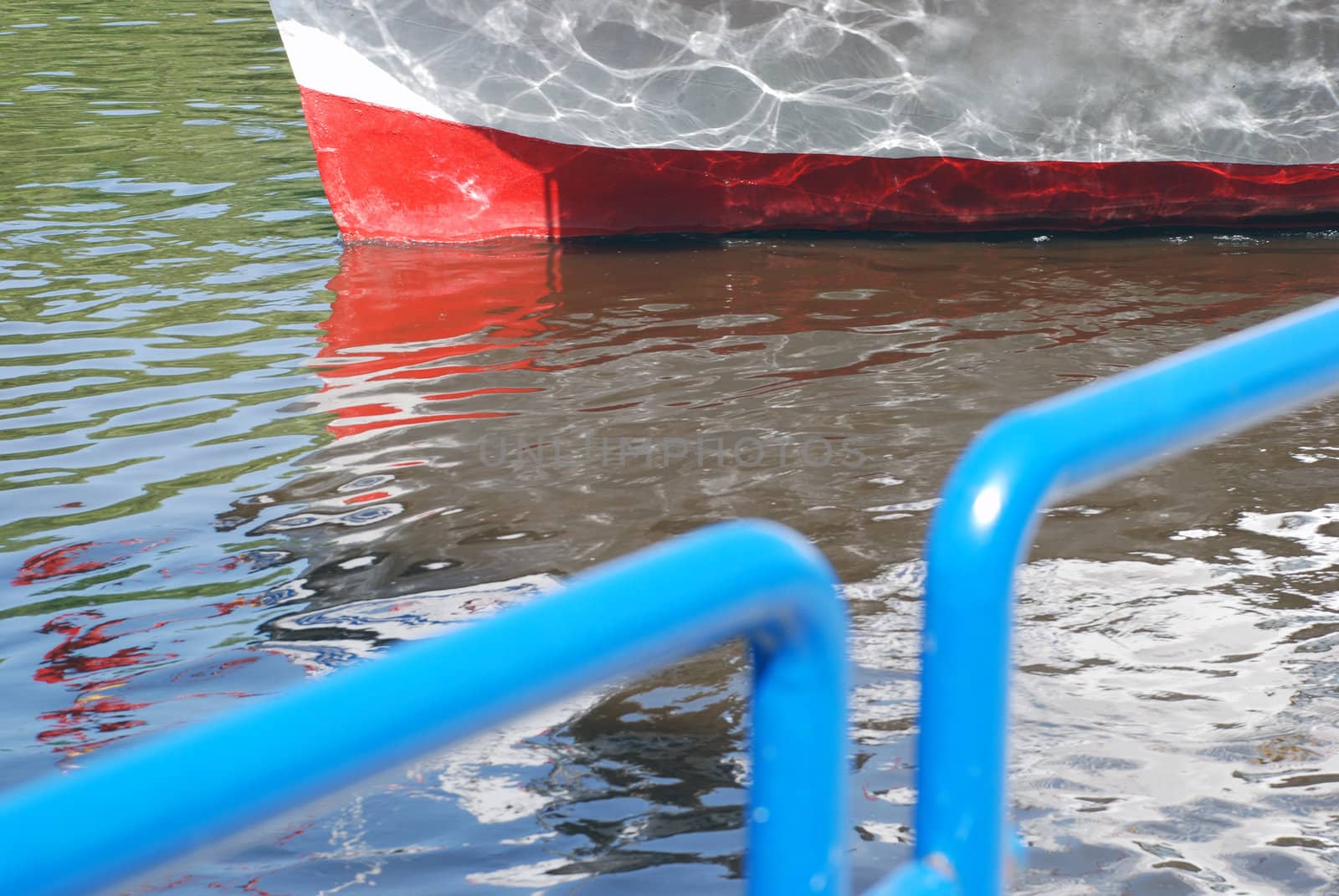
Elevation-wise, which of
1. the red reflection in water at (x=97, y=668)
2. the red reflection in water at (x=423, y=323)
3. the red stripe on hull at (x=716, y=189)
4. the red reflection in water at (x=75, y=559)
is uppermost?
the red stripe on hull at (x=716, y=189)

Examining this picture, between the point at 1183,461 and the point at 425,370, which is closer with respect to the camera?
the point at 1183,461

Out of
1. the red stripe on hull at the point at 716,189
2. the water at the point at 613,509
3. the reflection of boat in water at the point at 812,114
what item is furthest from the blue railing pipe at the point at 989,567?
the red stripe on hull at the point at 716,189

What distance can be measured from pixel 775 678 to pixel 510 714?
0.20 m

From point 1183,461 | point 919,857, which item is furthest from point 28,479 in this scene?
point 919,857

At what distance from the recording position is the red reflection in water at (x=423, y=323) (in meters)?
4.86

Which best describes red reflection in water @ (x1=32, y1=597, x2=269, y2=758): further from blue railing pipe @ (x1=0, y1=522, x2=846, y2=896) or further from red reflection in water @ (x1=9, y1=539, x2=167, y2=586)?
blue railing pipe @ (x1=0, y1=522, x2=846, y2=896)

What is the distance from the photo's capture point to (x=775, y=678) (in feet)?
2.65

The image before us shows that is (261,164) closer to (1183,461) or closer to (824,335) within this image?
(824,335)

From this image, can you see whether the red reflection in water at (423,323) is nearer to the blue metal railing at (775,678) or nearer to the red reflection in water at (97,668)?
the red reflection in water at (97,668)

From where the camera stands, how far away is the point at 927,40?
638cm

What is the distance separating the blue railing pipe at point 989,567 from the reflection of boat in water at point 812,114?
225 inches

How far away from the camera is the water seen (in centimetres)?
257

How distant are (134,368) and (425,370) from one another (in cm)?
115

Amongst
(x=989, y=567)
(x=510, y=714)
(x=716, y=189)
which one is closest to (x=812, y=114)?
(x=716, y=189)
